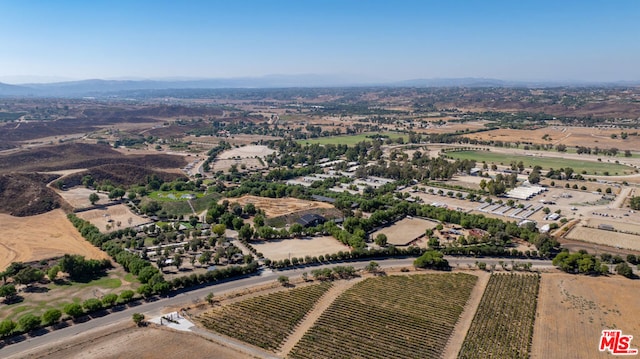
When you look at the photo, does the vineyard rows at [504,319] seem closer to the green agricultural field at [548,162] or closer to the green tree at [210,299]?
the green tree at [210,299]

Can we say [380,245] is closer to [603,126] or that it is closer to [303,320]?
[303,320]

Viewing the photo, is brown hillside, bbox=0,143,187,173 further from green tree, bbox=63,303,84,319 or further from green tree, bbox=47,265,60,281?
green tree, bbox=63,303,84,319

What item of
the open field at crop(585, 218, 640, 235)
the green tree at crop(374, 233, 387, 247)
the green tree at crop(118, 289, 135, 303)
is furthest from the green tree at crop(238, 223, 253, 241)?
the open field at crop(585, 218, 640, 235)

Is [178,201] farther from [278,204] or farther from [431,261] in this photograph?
[431,261]

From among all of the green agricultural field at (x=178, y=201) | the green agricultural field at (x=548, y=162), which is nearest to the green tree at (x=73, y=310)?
the green agricultural field at (x=178, y=201)

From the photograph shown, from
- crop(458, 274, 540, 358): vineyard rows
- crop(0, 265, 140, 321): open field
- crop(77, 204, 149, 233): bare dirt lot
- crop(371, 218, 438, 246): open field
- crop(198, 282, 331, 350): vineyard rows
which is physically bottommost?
crop(458, 274, 540, 358): vineyard rows

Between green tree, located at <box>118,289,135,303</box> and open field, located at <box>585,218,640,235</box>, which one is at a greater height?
green tree, located at <box>118,289,135,303</box>

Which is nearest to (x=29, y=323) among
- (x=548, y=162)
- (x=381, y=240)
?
(x=381, y=240)

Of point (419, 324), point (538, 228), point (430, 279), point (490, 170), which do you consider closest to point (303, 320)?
point (419, 324)
